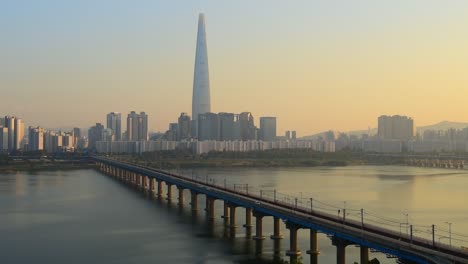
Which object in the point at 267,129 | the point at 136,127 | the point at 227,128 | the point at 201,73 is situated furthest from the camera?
the point at 136,127

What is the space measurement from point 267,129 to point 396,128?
27748mm

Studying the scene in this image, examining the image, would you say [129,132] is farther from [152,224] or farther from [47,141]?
[152,224]

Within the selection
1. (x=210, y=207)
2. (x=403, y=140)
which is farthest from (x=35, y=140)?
(x=210, y=207)

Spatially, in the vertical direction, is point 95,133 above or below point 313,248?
above

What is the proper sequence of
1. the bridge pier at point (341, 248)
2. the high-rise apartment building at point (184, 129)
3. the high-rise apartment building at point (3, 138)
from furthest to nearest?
the high-rise apartment building at point (184, 129) → the high-rise apartment building at point (3, 138) → the bridge pier at point (341, 248)

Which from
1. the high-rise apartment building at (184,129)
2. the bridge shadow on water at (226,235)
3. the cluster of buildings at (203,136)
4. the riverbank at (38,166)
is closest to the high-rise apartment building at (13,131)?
the cluster of buildings at (203,136)

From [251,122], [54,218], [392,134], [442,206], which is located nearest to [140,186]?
[54,218]

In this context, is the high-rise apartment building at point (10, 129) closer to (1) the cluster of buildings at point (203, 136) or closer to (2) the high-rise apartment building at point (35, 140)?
(2) the high-rise apartment building at point (35, 140)

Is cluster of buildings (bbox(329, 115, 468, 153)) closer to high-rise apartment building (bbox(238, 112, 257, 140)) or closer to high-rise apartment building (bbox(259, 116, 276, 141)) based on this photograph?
high-rise apartment building (bbox(259, 116, 276, 141))

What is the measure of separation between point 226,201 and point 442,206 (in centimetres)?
973

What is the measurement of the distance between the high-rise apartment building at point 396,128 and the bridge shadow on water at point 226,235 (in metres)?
94.8

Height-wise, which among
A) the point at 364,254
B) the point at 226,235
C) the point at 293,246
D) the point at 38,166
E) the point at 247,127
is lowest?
the point at 226,235

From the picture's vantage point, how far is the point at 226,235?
59.8ft

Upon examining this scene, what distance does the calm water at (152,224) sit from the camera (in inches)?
607
